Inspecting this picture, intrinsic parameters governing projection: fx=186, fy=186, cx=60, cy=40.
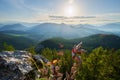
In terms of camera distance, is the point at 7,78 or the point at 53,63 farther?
the point at 7,78

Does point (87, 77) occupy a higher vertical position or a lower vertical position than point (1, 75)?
lower

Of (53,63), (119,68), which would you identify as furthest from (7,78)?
(119,68)

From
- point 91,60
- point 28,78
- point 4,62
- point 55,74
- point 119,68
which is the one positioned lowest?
point 119,68


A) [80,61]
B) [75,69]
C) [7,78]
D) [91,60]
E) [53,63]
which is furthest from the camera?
[91,60]

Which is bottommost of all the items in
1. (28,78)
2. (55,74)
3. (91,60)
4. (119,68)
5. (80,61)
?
(119,68)

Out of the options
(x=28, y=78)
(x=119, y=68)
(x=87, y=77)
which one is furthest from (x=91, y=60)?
(x=28, y=78)

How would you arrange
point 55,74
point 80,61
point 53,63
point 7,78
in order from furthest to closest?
point 7,78 < point 53,63 < point 55,74 < point 80,61

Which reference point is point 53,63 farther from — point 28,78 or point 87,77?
point 87,77

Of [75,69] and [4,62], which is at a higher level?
[75,69]

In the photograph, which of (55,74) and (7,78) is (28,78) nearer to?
(7,78)
